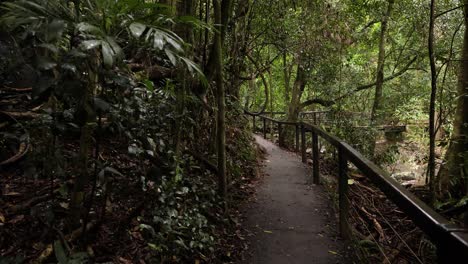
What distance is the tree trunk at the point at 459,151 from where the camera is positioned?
5.21 m

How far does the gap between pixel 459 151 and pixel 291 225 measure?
9.93 ft

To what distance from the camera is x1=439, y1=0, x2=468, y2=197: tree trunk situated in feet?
17.1

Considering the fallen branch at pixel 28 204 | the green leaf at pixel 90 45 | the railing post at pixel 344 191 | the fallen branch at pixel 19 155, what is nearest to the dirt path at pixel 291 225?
the railing post at pixel 344 191

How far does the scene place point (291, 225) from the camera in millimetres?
4086

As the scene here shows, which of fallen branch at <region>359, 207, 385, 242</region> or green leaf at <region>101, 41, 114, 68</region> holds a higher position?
green leaf at <region>101, 41, 114, 68</region>

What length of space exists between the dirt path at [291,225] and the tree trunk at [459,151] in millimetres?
1935

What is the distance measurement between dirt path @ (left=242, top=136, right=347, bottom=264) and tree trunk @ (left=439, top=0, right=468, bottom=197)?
1.94m

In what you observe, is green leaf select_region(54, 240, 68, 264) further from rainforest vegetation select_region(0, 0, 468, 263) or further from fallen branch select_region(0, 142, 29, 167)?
fallen branch select_region(0, 142, 29, 167)

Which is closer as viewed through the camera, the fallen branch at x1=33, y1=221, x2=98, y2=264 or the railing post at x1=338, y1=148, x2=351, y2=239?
the fallen branch at x1=33, y1=221, x2=98, y2=264

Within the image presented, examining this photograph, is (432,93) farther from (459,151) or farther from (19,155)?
(19,155)

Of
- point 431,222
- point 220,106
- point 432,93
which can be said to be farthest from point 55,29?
point 432,93

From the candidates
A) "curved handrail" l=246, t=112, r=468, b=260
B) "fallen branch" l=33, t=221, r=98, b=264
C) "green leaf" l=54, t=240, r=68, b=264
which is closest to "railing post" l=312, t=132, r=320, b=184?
"curved handrail" l=246, t=112, r=468, b=260

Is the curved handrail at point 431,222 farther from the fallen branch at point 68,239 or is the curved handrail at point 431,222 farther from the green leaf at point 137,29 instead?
the fallen branch at point 68,239

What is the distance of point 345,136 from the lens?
27.1 feet
